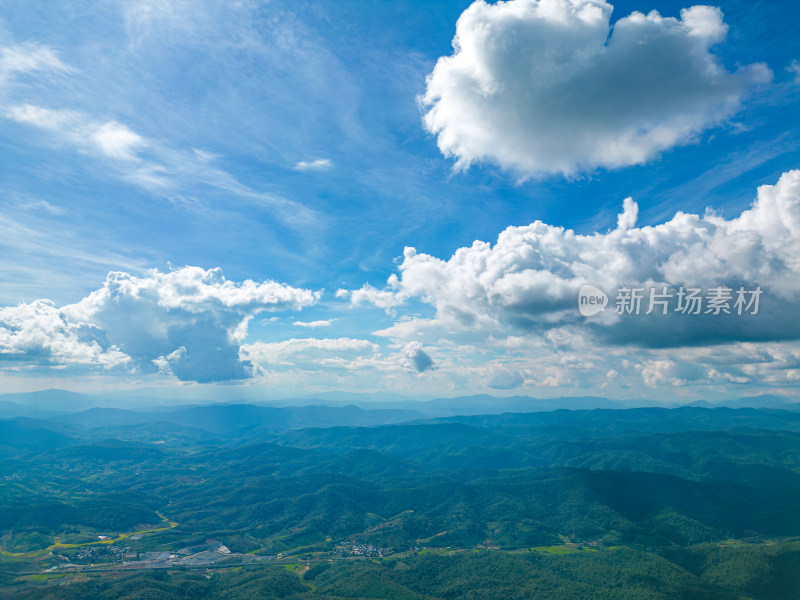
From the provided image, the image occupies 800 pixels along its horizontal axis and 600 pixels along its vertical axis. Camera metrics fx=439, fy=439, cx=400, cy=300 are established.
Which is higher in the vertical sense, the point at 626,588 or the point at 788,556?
the point at 788,556

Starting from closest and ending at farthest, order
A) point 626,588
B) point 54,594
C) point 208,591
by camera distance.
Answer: point 54,594 < point 626,588 < point 208,591

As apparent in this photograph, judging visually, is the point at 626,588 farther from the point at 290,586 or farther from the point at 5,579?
the point at 5,579

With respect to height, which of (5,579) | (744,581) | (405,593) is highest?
(744,581)

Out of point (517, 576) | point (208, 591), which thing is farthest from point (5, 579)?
point (517, 576)

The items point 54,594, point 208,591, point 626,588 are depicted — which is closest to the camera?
point 54,594

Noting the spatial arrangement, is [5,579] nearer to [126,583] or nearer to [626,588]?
[126,583]

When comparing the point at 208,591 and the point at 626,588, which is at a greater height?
the point at 626,588

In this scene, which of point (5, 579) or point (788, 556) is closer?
point (788, 556)

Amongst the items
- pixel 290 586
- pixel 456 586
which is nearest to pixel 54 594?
pixel 290 586

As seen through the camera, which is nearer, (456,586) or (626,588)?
(626,588)
